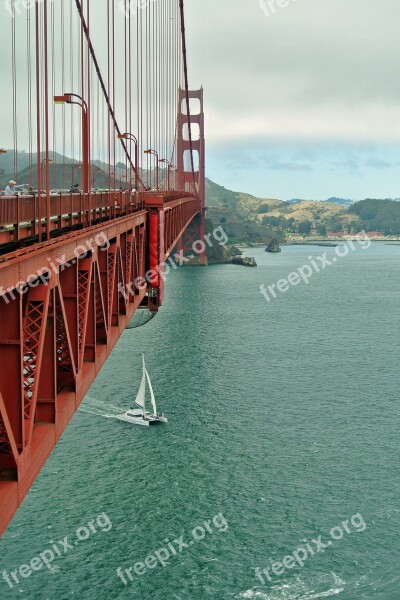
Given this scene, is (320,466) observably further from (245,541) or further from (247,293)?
(247,293)

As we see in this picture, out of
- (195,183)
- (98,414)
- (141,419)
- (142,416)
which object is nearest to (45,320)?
(141,419)

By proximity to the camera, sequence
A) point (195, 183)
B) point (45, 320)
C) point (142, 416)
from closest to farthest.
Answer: point (45, 320) < point (142, 416) < point (195, 183)

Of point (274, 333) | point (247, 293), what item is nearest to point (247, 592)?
point (274, 333)

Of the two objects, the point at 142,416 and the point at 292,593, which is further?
the point at 142,416

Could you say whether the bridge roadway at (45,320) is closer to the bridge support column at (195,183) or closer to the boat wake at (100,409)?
the boat wake at (100,409)

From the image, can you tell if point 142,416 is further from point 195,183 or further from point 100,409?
point 195,183

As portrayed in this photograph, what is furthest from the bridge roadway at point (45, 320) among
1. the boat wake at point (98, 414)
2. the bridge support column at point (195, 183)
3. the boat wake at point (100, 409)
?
the bridge support column at point (195, 183)
